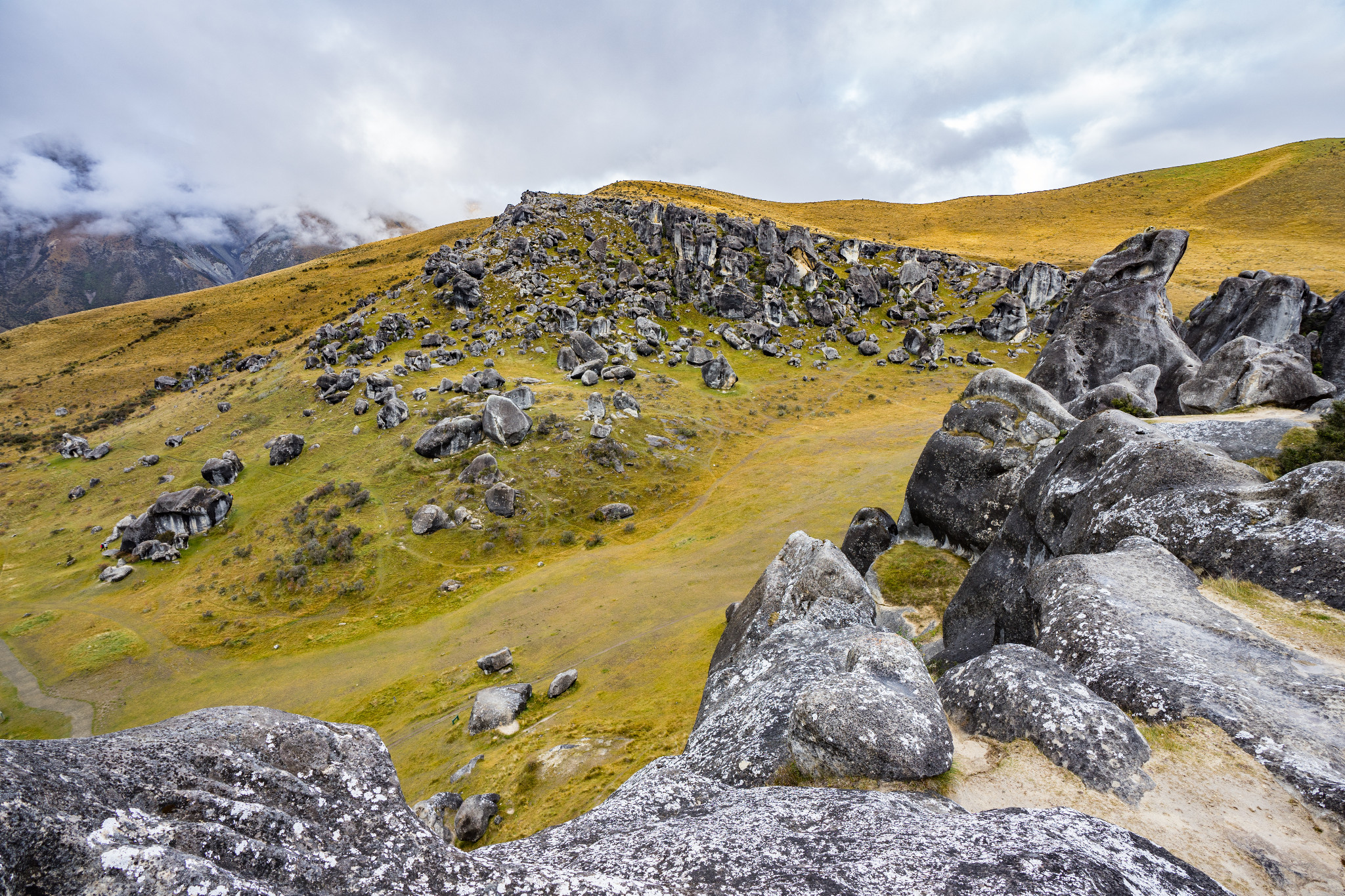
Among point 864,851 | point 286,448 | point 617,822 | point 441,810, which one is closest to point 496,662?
point 441,810

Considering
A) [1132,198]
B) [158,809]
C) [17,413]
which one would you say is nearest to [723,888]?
[158,809]

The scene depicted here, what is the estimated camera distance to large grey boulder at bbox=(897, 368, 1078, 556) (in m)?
24.7

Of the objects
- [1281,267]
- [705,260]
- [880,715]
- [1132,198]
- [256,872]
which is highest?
[1132,198]

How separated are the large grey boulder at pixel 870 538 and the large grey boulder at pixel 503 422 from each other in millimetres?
39239

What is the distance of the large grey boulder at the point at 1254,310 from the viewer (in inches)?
1550

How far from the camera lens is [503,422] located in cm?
5744

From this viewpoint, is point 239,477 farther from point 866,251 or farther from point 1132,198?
point 1132,198

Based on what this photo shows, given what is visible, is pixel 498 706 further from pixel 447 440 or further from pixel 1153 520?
pixel 447 440

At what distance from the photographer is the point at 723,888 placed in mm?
5484

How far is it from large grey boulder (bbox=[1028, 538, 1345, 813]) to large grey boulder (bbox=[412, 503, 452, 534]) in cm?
4729

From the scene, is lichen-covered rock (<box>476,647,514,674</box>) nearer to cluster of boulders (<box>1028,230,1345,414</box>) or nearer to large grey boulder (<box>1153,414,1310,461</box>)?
large grey boulder (<box>1153,414,1310,461</box>)

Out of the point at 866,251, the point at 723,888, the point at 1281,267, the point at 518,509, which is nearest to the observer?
the point at 723,888

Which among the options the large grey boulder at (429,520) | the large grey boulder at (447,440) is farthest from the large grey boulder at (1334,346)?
the large grey boulder at (447,440)

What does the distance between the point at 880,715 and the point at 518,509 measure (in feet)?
149
